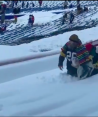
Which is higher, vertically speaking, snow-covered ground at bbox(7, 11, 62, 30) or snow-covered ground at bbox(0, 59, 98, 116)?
snow-covered ground at bbox(0, 59, 98, 116)

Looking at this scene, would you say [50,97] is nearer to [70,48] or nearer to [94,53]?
[70,48]

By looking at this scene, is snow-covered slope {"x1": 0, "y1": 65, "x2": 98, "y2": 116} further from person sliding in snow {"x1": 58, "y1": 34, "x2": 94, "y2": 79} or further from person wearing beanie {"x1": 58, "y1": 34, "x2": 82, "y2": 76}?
person wearing beanie {"x1": 58, "y1": 34, "x2": 82, "y2": 76}

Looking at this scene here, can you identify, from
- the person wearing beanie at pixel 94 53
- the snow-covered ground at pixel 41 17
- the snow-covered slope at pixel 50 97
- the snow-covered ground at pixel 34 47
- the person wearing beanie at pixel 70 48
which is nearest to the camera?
the snow-covered slope at pixel 50 97

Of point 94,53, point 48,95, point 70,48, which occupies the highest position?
point 70,48

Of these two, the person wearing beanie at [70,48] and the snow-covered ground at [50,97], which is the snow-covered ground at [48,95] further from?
the person wearing beanie at [70,48]

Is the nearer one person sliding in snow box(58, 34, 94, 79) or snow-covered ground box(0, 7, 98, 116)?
snow-covered ground box(0, 7, 98, 116)

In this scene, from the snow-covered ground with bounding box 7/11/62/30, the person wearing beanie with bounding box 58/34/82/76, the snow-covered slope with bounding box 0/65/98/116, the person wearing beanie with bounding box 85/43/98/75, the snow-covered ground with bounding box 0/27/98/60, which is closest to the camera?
the snow-covered slope with bounding box 0/65/98/116

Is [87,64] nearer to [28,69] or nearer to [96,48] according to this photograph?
[96,48]

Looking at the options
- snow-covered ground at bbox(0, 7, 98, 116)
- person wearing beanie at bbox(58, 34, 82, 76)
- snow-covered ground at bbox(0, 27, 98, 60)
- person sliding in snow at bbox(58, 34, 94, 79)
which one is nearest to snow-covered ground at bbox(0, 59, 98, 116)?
snow-covered ground at bbox(0, 7, 98, 116)

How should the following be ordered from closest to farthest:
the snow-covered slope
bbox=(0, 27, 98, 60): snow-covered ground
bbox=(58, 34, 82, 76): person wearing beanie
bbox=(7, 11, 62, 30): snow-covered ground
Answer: the snow-covered slope
bbox=(58, 34, 82, 76): person wearing beanie
bbox=(0, 27, 98, 60): snow-covered ground
bbox=(7, 11, 62, 30): snow-covered ground

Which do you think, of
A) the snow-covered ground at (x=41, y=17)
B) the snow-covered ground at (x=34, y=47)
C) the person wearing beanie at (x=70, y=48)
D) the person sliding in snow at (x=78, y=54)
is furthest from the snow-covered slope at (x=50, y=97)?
the snow-covered ground at (x=41, y=17)

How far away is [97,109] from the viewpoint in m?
4.56

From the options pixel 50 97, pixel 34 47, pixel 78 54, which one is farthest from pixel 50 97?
pixel 34 47

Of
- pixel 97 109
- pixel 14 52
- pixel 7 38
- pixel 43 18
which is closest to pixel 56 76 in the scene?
pixel 97 109
